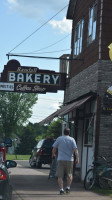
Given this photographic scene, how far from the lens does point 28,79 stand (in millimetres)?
20297

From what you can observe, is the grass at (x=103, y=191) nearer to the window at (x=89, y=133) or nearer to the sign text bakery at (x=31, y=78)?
the window at (x=89, y=133)

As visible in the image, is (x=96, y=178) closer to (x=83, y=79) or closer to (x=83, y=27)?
(x=83, y=79)

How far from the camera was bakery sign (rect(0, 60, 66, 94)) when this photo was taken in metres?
20.3

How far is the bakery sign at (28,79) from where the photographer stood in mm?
20297

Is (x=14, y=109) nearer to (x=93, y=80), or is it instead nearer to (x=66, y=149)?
(x=93, y=80)

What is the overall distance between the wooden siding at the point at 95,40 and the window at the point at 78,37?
0.84 ft

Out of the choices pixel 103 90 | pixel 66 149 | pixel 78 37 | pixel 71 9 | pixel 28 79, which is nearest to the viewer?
pixel 66 149

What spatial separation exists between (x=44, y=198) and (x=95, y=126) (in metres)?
4.90

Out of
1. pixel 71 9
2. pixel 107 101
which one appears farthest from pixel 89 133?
pixel 71 9

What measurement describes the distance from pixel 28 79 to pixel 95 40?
3.70 m

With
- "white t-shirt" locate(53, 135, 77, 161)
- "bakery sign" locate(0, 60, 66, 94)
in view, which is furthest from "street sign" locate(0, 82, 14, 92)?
"white t-shirt" locate(53, 135, 77, 161)

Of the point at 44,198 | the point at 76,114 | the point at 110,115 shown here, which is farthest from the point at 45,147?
the point at 44,198

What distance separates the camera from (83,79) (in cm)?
1991

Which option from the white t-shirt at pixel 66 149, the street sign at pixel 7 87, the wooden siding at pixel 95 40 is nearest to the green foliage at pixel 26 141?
the wooden siding at pixel 95 40
